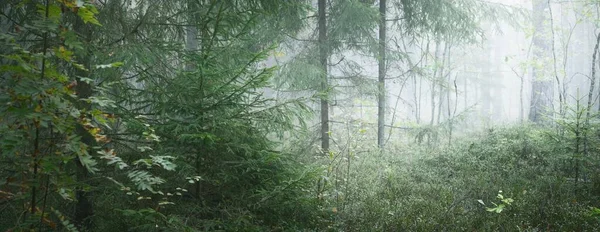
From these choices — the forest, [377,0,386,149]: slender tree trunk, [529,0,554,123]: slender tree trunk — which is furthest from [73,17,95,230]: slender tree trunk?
[529,0,554,123]: slender tree trunk

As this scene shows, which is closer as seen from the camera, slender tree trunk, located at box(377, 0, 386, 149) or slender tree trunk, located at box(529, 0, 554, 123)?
slender tree trunk, located at box(377, 0, 386, 149)

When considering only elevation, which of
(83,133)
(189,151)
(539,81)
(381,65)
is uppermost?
(381,65)

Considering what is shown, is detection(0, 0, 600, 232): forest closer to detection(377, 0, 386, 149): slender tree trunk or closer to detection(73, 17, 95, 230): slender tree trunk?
detection(73, 17, 95, 230): slender tree trunk

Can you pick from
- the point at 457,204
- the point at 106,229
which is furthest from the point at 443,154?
the point at 106,229

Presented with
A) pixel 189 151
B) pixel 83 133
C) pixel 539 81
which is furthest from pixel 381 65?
pixel 539 81

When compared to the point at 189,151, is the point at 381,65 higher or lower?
higher

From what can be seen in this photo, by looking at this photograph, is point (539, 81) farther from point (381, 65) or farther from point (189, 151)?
point (189, 151)

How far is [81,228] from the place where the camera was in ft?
14.9

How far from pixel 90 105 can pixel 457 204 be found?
6169 millimetres

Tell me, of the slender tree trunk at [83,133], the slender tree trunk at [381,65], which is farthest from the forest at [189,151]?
the slender tree trunk at [381,65]

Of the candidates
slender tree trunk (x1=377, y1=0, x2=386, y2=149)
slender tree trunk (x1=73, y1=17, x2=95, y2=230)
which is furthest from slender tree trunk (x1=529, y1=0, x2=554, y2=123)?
slender tree trunk (x1=73, y1=17, x2=95, y2=230)

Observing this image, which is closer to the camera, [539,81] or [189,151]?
[189,151]

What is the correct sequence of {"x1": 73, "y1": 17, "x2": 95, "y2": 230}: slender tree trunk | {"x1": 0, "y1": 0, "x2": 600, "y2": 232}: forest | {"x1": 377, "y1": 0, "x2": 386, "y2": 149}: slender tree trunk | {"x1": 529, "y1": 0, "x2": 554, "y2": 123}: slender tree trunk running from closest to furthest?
{"x1": 0, "y1": 0, "x2": 600, "y2": 232}: forest
{"x1": 73, "y1": 17, "x2": 95, "y2": 230}: slender tree trunk
{"x1": 377, "y1": 0, "x2": 386, "y2": 149}: slender tree trunk
{"x1": 529, "y1": 0, "x2": 554, "y2": 123}: slender tree trunk

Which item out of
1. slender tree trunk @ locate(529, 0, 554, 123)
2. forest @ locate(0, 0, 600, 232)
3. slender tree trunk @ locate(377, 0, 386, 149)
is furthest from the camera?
slender tree trunk @ locate(529, 0, 554, 123)
